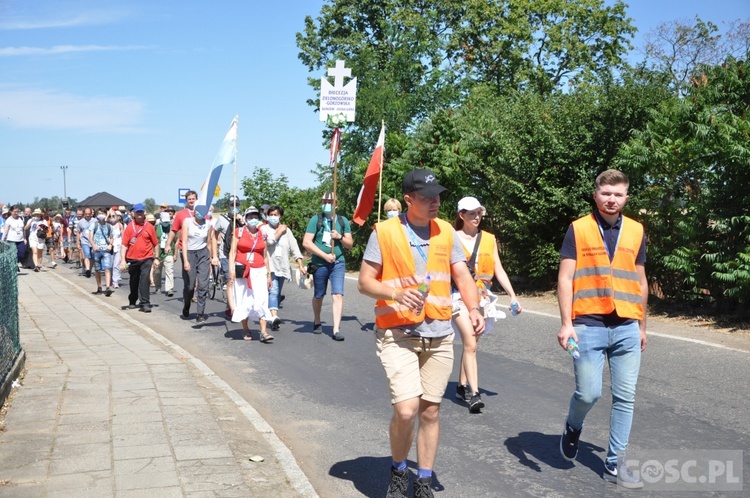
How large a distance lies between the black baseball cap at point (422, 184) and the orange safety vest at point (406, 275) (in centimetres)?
23

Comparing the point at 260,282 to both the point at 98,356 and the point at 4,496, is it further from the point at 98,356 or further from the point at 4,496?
the point at 4,496

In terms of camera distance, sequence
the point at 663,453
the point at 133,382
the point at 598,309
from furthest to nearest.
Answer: the point at 133,382
the point at 663,453
the point at 598,309

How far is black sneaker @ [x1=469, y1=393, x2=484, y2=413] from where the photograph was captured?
7285 mm

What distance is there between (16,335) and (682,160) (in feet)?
32.4

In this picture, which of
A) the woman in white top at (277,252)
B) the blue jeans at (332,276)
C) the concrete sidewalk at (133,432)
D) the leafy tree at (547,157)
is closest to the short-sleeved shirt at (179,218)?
the woman in white top at (277,252)

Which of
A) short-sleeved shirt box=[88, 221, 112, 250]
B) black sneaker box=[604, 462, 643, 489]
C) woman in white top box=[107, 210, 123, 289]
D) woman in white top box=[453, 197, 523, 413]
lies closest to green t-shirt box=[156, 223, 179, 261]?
woman in white top box=[107, 210, 123, 289]

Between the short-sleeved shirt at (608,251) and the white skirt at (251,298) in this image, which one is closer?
the short-sleeved shirt at (608,251)

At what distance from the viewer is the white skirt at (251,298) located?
11.7m

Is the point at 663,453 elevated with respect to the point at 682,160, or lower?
lower

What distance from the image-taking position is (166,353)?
32.4 feet

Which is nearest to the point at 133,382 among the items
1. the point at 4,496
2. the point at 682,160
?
the point at 4,496

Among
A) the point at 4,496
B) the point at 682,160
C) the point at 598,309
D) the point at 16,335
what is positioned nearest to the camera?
the point at 4,496

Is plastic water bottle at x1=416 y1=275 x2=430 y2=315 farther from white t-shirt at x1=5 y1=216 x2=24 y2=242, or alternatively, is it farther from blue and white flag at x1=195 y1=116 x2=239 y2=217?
white t-shirt at x1=5 y1=216 x2=24 y2=242

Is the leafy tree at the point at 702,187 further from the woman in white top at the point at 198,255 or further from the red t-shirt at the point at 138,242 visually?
the red t-shirt at the point at 138,242
